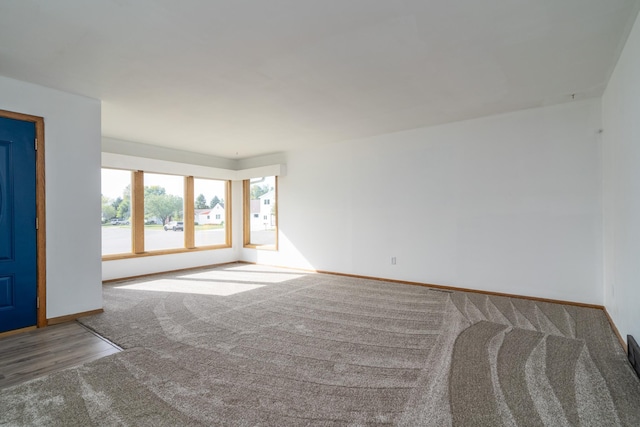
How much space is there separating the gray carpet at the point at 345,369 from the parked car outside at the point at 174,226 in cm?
280

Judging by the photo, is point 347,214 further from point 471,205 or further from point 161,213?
point 161,213

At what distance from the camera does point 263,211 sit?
7.79 meters

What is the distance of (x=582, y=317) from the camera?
3639 mm

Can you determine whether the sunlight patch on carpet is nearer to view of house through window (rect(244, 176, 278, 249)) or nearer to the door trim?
the door trim

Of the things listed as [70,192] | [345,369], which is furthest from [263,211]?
[345,369]

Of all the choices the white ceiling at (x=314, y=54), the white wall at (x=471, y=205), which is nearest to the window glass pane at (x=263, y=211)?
the white wall at (x=471, y=205)

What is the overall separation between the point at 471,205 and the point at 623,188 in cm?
202

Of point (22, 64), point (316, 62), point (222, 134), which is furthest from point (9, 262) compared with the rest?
point (316, 62)

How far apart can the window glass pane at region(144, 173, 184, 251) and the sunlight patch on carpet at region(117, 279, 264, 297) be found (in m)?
1.19

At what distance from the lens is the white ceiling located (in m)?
2.23

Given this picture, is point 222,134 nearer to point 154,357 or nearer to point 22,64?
point 22,64

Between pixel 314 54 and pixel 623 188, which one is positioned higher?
pixel 314 54

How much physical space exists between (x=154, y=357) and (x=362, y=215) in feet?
13.5

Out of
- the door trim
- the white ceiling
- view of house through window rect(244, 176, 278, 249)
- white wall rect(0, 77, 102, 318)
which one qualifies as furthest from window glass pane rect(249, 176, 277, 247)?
the door trim
